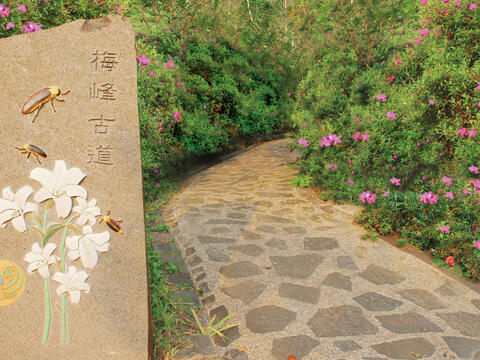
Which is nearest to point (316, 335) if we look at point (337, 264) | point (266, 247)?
point (337, 264)

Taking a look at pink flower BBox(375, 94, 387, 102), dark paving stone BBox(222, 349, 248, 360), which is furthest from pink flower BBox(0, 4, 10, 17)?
pink flower BBox(375, 94, 387, 102)

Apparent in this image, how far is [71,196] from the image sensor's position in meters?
1.95

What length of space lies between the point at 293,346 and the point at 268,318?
34cm

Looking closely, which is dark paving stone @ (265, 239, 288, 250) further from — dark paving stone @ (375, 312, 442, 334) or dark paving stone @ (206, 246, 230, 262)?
dark paving stone @ (375, 312, 442, 334)

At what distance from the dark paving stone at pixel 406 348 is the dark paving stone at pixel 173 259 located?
188 centimetres

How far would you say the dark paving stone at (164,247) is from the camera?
12.3 feet

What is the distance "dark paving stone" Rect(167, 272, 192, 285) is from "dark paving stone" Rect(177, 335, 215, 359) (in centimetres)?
81

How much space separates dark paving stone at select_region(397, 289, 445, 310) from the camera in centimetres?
287

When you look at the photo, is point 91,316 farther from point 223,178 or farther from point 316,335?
point 223,178

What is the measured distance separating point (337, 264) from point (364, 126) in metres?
2.02

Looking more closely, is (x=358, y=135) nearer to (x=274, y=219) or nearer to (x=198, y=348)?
(x=274, y=219)

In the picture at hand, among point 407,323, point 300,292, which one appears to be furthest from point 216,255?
point 407,323

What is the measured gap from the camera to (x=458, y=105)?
3857 millimetres

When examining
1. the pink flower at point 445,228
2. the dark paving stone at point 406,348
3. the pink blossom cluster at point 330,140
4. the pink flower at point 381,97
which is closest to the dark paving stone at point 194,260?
the dark paving stone at point 406,348
